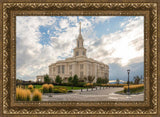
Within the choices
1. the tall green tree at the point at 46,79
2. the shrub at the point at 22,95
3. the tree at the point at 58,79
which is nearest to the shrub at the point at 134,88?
the tree at the point at 58,79

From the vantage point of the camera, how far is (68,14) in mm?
5316

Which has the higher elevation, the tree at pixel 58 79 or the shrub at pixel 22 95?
the tree at pixel 58 79

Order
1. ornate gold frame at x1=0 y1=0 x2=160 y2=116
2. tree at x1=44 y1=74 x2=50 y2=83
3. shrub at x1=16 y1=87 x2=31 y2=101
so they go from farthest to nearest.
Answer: tree at x1=44 y1=74 x2=50 y2=83 → shrub at x1=16 y1=87 x2=31 y2=101 → ornate gold frame at x1=0 y1=0 x2=160 y2=116

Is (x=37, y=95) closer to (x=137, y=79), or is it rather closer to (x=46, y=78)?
(x=46, y=78)

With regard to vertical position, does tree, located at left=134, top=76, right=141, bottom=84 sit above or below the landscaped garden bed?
above

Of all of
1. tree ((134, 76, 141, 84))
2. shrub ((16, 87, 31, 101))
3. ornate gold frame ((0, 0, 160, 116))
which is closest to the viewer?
ornate gold frame ((0, 0, 160, 116))

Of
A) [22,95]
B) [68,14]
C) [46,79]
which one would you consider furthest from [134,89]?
[22,95]

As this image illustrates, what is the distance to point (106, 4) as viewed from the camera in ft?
16.9

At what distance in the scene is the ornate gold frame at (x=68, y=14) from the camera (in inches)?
194

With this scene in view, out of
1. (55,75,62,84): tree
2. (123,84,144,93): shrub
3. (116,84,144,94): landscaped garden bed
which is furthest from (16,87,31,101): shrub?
(123,84,144,93): shrub

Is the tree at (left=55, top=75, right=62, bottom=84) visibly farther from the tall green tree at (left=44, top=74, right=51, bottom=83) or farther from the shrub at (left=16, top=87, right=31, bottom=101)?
the shrub at (left=16, top=87, right=31, bottom=101)

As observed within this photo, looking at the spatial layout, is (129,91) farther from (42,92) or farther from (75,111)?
(42,92)

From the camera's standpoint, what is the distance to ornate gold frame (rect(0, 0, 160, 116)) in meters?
4.94

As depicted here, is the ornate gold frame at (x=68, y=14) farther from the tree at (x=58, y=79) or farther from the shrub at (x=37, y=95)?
the tree at (x=58, y=79)
